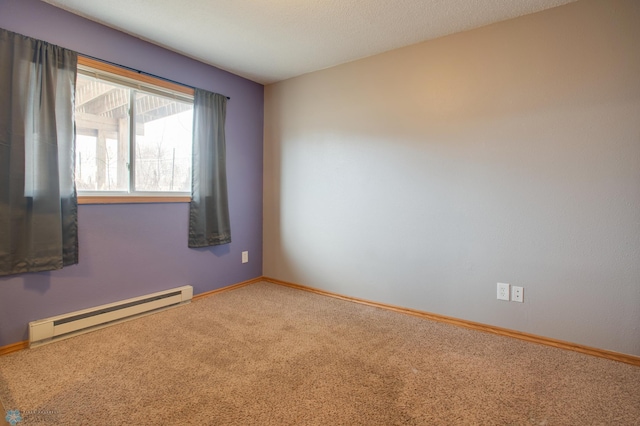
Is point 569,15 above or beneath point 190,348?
above

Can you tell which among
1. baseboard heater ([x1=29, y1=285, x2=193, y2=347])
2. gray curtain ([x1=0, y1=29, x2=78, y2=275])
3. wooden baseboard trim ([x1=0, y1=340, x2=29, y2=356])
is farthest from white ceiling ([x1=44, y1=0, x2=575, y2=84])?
wooden baseboard trim ([x1=0, y1=340, x2=29, y2=356])

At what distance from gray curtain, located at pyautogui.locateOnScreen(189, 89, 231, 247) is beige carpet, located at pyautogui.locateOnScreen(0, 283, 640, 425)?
94 cm

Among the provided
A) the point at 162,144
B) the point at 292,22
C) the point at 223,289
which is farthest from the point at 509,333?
the point at 162,144

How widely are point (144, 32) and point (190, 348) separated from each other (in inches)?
97.9

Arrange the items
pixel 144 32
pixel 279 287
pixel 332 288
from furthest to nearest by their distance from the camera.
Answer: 1. pixel 279 287
2. pixel 332 288
3. pixel 144 32

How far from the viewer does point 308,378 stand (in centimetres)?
179

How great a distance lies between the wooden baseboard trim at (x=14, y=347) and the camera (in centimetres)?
204

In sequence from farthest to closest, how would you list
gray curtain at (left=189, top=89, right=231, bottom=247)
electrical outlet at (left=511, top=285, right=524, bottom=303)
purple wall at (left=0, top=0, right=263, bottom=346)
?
gray curtain at (left=189, top=89, right=231, bottom=247) → electrical outlet at (left=511, top=285, right=524, bottom=303) → purple wall at (left=0, top=0, right=263, bottom=346)

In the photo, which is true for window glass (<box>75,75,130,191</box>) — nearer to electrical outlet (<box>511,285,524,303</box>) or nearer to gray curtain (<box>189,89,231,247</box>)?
gray curtain (<box>189,89,231,247</box>)

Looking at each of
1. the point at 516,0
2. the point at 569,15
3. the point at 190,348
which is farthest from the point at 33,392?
the point at 569,15

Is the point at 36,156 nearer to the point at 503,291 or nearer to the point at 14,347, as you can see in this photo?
the point at 14,347

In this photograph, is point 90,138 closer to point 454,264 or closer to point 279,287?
point 279,287

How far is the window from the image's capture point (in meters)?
2.43

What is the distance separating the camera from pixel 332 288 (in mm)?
3342
